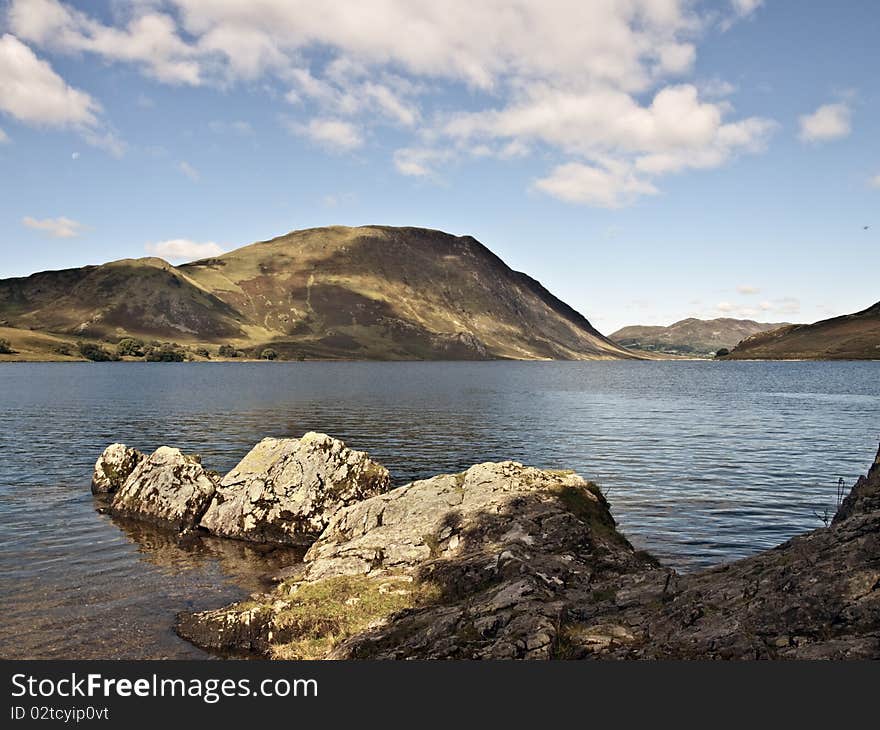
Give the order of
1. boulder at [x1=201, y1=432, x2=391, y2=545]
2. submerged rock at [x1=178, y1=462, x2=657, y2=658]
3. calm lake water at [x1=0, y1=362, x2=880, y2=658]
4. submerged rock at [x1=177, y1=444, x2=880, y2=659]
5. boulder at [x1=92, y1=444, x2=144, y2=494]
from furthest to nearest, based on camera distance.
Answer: boulder at [x1=92, y1=444, x2=144, y2=494], boulder at [x1=201, y1=432, x2=391, y2=545], calm lake water at [x1=0, y1=362, x2=880, y2=658], submerged rock at [x1=178, y1=462, x2=657, y2=658], submerged rock at [x1=177, y1=444, x2=880, y2=659]

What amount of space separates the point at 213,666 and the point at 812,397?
138 meters

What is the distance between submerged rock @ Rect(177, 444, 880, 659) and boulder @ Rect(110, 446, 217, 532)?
35.3ft

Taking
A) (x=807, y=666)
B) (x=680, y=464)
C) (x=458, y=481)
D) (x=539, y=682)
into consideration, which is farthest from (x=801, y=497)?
(x=539, y=682)

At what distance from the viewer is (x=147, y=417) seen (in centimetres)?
8662

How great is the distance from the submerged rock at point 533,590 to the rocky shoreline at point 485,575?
56mm

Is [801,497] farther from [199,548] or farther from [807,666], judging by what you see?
[199,548]

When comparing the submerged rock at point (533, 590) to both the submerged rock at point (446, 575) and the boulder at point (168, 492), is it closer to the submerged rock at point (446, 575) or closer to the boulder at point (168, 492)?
the submerged rock at point (446, 575)

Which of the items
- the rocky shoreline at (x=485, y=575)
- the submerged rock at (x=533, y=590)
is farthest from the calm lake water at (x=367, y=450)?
the submerged rock at (x=533, y=590)

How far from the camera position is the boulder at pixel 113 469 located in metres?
41.9

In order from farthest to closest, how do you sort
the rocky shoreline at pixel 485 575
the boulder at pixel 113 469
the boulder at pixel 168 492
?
the boulder at pixel 113 469, the boulder at pixel 168 492, the rocky shoreline at pixel 485 575

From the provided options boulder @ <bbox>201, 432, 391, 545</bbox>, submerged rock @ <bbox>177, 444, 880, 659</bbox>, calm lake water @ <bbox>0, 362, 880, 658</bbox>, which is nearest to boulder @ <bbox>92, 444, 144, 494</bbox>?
calm lake water @ <bbox>0, 362, 880, 658</bbox>

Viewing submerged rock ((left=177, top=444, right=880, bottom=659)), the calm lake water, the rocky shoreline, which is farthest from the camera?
the calm lake water

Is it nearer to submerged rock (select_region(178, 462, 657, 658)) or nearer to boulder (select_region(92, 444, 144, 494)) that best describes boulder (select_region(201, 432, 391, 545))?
submerged rock (select_region(178, 462, 657, 658))

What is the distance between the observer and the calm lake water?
78.4ft
